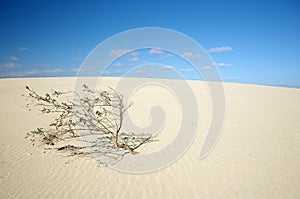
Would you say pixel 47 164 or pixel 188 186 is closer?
pixel 188 186

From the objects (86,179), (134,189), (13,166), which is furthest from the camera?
(13,166)

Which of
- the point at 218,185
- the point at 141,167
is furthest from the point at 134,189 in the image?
the point at 218,185

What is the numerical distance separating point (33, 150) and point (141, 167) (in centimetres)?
449

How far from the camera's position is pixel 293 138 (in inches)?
394

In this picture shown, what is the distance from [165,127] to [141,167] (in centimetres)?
493

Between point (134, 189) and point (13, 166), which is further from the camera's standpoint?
point (13, 166)

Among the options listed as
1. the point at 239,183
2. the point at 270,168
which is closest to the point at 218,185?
the point at 239,183

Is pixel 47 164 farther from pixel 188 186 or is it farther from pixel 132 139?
pixel 188 186

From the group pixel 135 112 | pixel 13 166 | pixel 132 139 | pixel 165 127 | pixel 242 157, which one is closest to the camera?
pixel 13 166

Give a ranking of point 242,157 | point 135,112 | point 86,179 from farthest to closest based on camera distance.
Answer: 1. point 135,112
2. point 242,157
3. point 86,179

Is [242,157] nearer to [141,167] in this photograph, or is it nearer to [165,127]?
[141,167]

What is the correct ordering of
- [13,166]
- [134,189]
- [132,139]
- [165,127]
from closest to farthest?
[134,189] < [13,166] < [132,139] < [165,127]

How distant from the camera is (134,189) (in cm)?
578

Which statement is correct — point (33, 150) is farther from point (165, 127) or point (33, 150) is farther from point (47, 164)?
point (165, 127)
